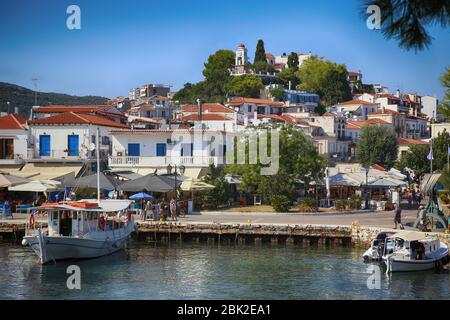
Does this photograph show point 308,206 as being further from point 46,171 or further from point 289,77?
point 289,77

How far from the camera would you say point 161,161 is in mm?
49906

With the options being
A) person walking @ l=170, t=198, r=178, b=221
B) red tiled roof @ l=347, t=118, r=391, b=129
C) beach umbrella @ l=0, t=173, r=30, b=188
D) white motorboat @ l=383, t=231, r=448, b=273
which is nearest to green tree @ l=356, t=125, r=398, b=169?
red tiled roof @ l=347, t=118, r=391, b=129

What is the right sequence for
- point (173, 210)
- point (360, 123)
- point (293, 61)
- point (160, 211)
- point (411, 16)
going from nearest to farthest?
point (411, 16)
point (173, 210)
point (160, 211)
point (360, 123)
point (293, 61)

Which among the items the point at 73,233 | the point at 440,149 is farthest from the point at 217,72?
the point at 73,233

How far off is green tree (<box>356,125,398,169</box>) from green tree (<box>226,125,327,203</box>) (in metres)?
27.7

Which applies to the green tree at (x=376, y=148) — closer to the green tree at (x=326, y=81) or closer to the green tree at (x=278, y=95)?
the green tree at (x=278, y=95)

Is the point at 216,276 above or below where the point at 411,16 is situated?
below

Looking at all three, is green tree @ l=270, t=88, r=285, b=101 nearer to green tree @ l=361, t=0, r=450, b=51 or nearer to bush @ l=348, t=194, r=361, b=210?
bush @ l=348, t=194, r=361, b=210

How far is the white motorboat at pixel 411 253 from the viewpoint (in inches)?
1137

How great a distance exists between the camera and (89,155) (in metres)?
50.2

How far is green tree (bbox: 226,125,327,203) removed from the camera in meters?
45.6

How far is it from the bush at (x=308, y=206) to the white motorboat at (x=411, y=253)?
14.2m

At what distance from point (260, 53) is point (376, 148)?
82692 millimetres

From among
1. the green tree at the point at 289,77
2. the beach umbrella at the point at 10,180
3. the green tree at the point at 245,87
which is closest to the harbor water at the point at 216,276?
the beach umbrella at the point at 10,180
